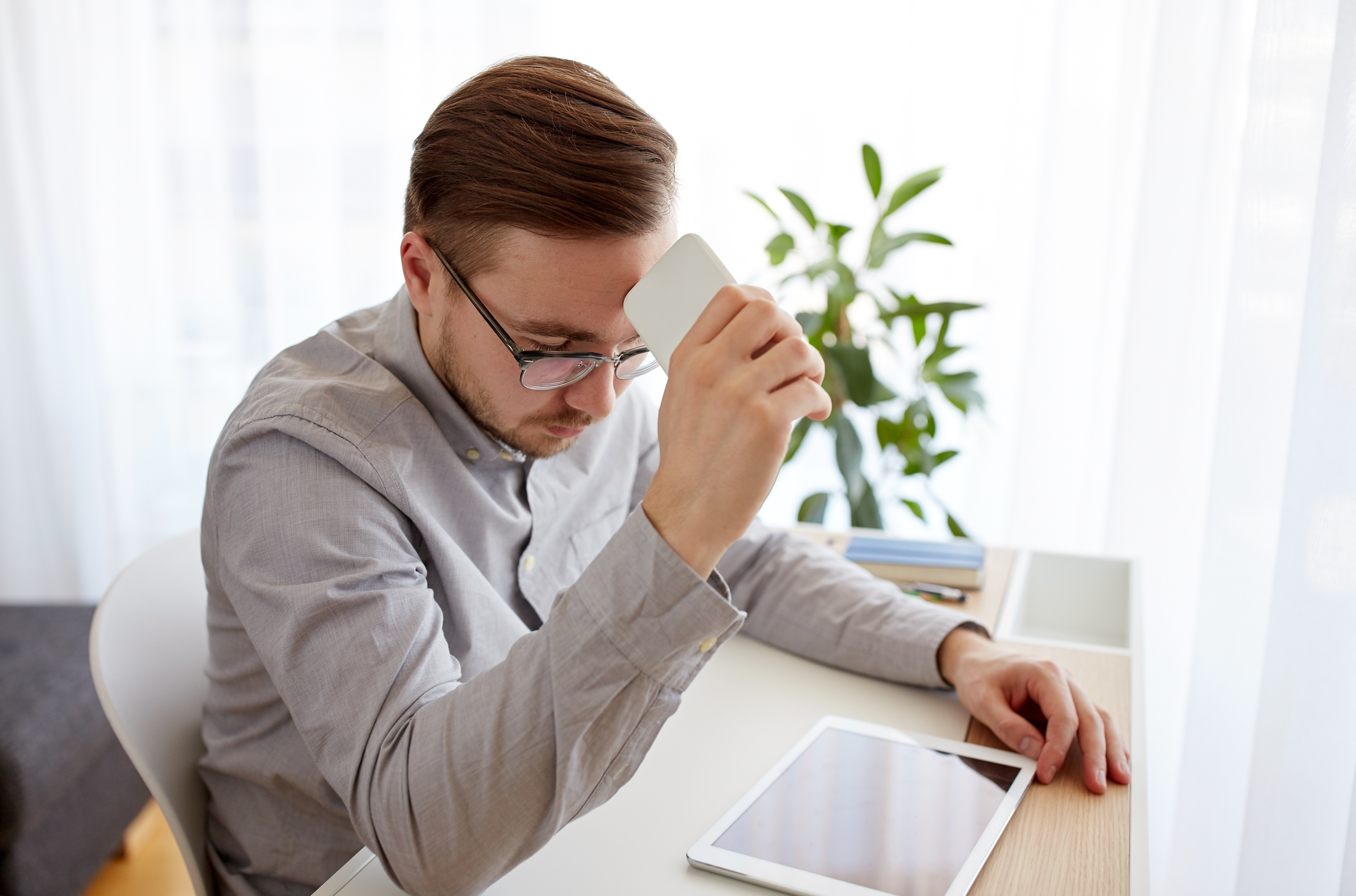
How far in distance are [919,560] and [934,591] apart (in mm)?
62

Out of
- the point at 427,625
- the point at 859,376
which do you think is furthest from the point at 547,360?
the point at 859,376

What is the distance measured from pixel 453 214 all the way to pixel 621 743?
0.51 m

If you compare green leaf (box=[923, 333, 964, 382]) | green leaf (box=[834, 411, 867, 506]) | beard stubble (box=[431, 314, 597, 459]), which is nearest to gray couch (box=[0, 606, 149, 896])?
beard stubble (box=[431, 314, 597, 459])

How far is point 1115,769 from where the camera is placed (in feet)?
2.74

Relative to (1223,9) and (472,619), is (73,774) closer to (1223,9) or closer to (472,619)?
(472,619)

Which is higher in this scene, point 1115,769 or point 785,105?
point 785,105

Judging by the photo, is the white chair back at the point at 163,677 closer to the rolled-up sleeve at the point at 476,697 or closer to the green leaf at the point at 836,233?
the rolled-up sleeve at the point at 476,697

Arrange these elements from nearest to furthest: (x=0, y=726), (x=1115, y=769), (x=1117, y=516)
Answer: (x=1115, y=769), (x=0, y=726), (x=1117, y=516)

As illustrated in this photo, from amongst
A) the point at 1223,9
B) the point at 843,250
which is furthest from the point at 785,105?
the point at 1223,9

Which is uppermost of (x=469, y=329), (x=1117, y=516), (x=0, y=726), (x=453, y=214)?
(x=453, y=214)

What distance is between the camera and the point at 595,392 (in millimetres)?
908

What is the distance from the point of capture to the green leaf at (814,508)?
2184 millimetres

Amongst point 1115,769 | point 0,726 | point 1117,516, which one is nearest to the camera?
point 1115,769

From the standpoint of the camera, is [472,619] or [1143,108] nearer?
[472,619]
